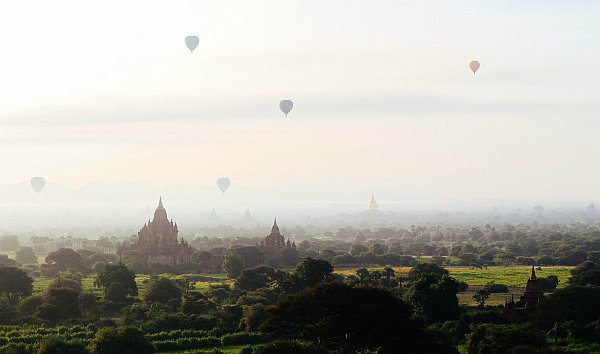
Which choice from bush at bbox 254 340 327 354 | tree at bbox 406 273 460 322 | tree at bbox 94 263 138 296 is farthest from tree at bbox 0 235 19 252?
bush at bbox 254 340 327 354

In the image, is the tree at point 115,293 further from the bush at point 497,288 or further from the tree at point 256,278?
the bush at point 497,288

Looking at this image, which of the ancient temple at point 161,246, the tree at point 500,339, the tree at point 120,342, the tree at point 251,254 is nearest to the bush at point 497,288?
the tree at point 500,339

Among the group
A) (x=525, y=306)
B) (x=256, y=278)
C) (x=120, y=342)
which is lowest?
(x=120, y=342)

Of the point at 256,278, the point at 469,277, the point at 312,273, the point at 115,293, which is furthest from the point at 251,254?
the point at 312,273

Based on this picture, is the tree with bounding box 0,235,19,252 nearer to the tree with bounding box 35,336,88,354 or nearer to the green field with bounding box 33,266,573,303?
the green field with bounding box 33,266,573,303

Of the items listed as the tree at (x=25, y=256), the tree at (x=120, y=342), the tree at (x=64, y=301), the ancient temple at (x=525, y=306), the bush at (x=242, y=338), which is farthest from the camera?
the tree at (x=25, y=256)

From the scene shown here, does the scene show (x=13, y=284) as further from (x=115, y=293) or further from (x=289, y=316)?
(x=289, y=316)
